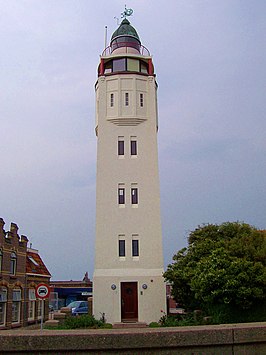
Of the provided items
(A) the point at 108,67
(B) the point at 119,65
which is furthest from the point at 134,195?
(A) the point at 108,67

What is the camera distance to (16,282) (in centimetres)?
3450

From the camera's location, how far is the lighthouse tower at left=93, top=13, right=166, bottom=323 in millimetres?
28297

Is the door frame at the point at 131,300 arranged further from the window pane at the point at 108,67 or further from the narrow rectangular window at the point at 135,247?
the window pane at the point at 108,67

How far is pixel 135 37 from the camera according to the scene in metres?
34.1

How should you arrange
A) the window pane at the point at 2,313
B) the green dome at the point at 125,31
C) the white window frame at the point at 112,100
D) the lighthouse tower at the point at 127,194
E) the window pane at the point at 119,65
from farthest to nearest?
the green dome at the point at 125,31
the window pane at the point at 119,65
the window pane at the point at 2,313
the white window frame at the point at 112,100
the lighthouse tower at the point at 127,194

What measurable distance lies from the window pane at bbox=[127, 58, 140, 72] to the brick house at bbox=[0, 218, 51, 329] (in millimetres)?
15361

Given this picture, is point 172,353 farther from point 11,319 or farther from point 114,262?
point 11,319

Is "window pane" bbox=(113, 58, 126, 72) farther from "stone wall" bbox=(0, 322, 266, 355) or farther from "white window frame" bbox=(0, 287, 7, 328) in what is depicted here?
"stone wall" bbox=(0, 322, 266, 355)

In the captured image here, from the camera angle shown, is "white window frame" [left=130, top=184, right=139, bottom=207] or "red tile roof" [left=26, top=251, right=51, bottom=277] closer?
"white window frame" [left=130, top=184, right=139, bottom=207]

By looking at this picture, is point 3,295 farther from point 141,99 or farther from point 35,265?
point 141,99

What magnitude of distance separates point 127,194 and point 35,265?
15884 mm

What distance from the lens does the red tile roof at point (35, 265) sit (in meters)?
39.1

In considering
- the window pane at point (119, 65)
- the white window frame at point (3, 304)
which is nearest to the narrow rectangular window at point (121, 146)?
the window pane at point (119, 65)

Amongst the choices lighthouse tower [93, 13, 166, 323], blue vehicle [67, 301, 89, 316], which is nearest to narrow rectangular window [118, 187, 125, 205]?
lighthouse tower [93, 13, 166, 323]
